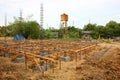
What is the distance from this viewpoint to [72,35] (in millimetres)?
39125

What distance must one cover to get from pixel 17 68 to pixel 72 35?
3120 cm

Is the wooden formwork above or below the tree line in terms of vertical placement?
below

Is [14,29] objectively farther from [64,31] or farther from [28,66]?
[28,66]

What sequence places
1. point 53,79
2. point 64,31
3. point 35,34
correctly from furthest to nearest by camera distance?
point 64,31
point 35,34
point 53,79

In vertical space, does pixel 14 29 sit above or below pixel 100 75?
above

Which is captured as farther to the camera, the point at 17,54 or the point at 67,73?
the point at 17,54

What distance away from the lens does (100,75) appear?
23.7 ft

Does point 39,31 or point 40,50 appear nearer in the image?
point 40,50

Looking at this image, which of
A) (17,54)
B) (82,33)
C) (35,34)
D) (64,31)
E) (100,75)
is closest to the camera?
(100,75)

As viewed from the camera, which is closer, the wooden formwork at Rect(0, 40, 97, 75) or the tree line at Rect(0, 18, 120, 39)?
the wooden formwork at Rect(0, 40, 97, 75)

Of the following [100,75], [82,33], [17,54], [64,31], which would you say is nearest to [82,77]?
[100,75]

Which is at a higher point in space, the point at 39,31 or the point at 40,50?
the point at 39,31

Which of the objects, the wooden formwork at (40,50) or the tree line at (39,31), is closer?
the wooden formwork at (40,50)

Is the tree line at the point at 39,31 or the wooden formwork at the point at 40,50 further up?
the tree line at the point at 39,31
